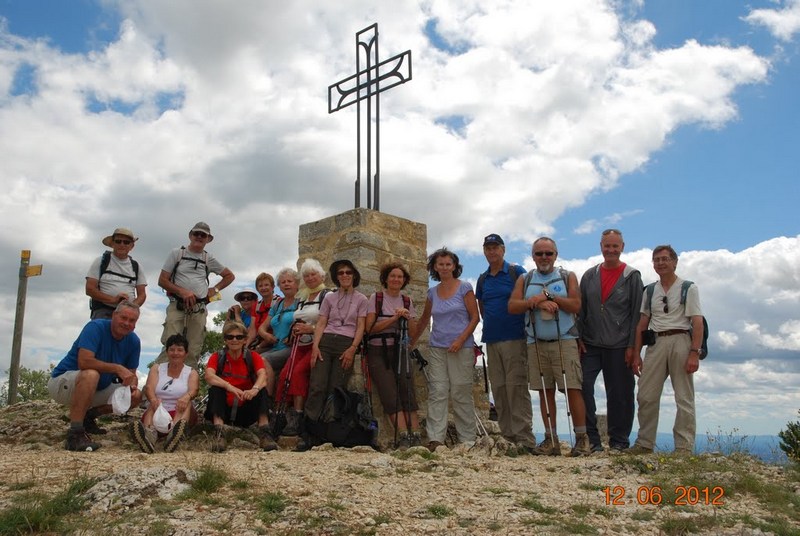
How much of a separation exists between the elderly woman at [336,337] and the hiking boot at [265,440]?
41 centimetres

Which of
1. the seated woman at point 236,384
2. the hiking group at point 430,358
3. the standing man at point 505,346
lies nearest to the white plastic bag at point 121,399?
the hiking group at point 430,358

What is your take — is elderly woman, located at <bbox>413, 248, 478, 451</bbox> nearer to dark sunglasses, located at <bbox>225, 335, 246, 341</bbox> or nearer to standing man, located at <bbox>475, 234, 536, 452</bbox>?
standing man, located at <bbox>475, 234, 536, 452</bbox>

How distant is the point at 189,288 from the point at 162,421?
1.90 meters

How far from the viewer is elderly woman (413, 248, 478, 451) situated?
6.63m

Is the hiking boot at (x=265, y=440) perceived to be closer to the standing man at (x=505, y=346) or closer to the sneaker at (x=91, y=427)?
the sneaker at (x=91, y=427)

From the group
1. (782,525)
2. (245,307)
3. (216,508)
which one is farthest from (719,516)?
(245,307)

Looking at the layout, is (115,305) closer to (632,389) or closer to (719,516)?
(632,389)

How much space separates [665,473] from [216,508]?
3.24 m

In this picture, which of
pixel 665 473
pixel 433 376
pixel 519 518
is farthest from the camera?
pixel 433 376

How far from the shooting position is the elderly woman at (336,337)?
6621mm

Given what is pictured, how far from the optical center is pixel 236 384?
652 centimetres

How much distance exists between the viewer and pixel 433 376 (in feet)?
22.1

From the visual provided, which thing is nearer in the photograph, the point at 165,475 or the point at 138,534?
the point at 138,534

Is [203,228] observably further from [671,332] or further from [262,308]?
[671,332]
